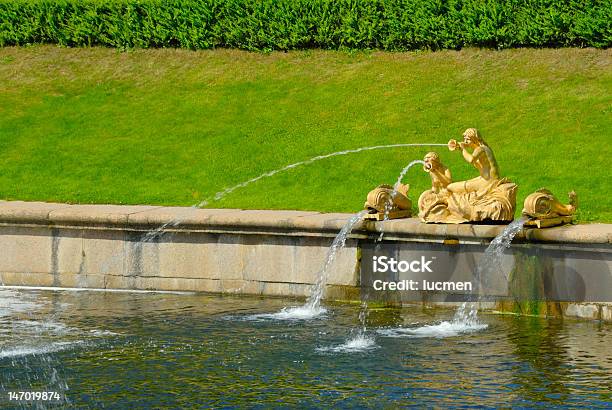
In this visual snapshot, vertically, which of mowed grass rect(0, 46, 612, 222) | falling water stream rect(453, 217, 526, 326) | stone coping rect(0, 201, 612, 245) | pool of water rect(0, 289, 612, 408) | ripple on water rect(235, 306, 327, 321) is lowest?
pool of water rect(0, 289, 612, 408)

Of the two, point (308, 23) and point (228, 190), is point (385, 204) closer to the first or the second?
point (228, 190)

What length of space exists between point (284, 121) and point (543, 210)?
11.4 metres

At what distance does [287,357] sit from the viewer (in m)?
13.1

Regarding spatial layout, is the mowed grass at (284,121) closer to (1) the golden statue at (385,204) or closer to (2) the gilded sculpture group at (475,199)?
(2) the gilded sculpture group at (475,199)

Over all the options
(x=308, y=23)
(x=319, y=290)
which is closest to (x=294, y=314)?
(x=319, y=290)

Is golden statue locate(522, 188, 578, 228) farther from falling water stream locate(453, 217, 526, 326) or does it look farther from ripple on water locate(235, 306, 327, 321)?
ripple on water locate(235, 306, 327, 321)

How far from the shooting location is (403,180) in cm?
2158

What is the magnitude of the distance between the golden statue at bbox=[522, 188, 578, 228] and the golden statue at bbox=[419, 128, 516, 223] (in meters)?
0.39

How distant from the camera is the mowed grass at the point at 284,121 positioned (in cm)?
2172

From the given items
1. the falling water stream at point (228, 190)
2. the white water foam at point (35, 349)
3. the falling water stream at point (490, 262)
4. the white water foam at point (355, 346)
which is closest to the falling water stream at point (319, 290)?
the falling water stream at point (228, 190)

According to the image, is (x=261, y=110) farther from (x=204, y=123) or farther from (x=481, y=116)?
(x=481, y=116)

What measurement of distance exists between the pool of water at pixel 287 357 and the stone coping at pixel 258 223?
1.00m

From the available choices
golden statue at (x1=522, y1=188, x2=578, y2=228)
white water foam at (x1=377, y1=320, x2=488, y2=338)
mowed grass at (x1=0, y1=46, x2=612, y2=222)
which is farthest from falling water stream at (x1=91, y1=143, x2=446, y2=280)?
white water foam at (x1=377, y1=320, x2=488, y2=338)

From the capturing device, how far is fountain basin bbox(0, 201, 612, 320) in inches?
613
